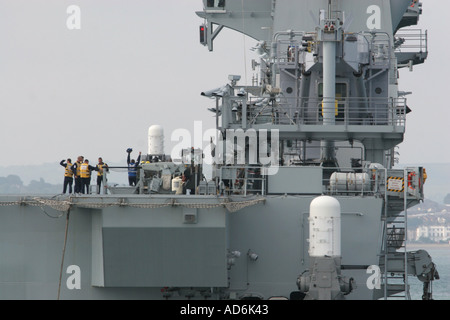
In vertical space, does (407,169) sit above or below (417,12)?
below

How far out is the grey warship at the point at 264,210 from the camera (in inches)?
832

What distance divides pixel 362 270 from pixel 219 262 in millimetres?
3984

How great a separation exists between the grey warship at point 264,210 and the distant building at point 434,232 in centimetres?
12085

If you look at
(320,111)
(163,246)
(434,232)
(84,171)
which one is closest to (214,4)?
(320,111)

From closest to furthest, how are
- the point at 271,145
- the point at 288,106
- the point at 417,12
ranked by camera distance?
the point at 271,145 → the point at 288,106 → the point at 417,12

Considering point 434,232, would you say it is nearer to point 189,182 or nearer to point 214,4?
point 214,4

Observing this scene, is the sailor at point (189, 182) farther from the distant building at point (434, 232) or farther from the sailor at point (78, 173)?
the distant building at point (434, 232)

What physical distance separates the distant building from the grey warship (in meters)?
121

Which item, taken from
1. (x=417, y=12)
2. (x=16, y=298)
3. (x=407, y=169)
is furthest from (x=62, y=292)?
(x=417, y=12)

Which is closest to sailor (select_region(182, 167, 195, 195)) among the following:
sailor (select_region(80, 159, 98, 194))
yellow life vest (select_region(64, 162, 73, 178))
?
sailor (select_region(80, 159, 98, 194))

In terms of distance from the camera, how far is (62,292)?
22406mm

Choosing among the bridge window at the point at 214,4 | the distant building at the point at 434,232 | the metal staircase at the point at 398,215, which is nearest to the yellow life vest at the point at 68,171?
the metal staircase at the point at 398,215

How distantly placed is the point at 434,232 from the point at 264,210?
13114 centimetres
